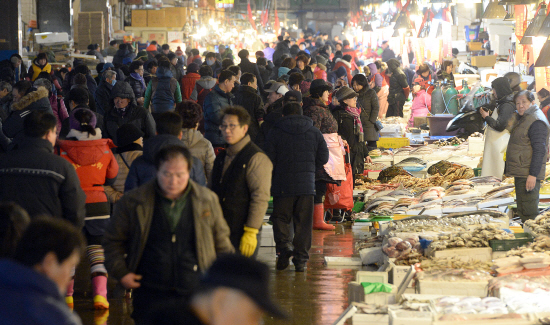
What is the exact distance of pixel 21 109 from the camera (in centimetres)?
817

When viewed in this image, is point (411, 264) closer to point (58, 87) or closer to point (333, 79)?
point (58, 87)

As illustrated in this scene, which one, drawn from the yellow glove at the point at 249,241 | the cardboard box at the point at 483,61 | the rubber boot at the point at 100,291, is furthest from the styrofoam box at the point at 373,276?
the cardboard box at the point at 483,61

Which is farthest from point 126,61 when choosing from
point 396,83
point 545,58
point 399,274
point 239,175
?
point 239,175

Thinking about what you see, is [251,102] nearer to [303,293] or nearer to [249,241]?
[303,293]

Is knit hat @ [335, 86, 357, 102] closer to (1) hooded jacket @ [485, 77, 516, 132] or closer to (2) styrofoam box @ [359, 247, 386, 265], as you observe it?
(1) hooded jacket @ [485, 77, 516, 132]

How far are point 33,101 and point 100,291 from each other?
330cm

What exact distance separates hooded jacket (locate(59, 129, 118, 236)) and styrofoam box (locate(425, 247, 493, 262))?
285 cm

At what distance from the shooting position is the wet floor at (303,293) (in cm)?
558

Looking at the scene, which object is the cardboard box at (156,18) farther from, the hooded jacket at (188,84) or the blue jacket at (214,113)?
the blue jacket at (214,113)

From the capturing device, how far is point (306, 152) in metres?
6.85

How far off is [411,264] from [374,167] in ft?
18.2

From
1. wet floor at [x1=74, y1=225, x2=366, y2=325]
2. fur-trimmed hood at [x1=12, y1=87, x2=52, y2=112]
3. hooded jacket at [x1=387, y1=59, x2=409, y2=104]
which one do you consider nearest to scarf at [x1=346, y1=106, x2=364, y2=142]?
wet floor at [x1=74, y1=225, x2=366, y2=325]

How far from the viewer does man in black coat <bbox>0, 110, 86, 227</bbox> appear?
4785 mm

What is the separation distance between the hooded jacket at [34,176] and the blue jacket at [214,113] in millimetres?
4379
